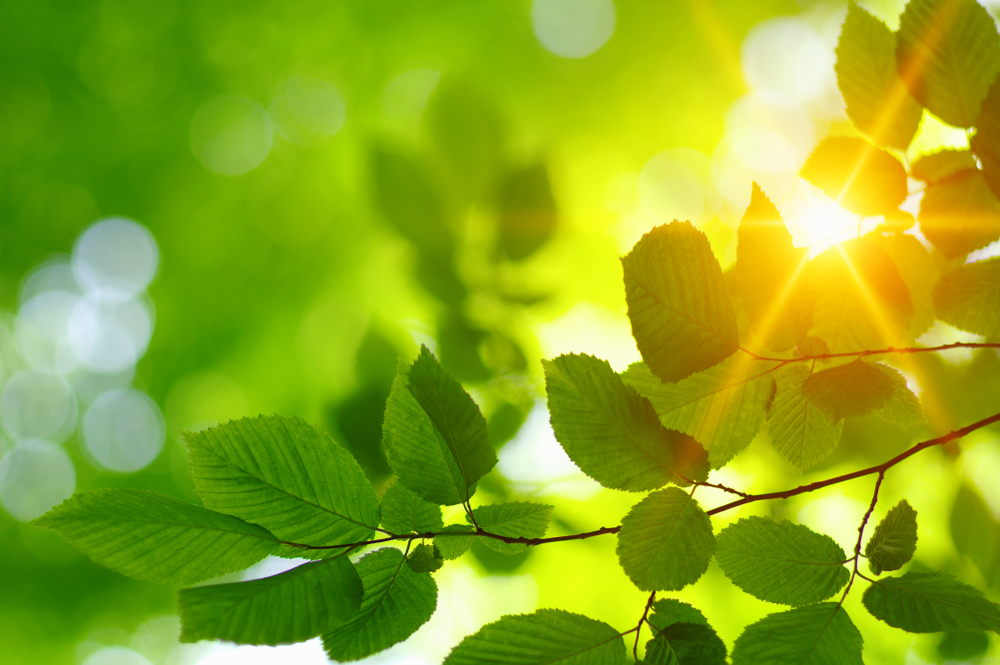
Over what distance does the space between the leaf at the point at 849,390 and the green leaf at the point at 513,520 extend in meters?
0.16

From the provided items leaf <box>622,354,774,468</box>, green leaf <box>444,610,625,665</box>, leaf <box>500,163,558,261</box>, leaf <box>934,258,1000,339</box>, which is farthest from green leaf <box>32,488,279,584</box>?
leaf <box>500,163,558,261</box>

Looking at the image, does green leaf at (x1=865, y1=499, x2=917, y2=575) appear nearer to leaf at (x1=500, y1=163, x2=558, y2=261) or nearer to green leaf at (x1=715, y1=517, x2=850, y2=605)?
green leaf at (x1=715, y1=517, x2=850, y2=605)

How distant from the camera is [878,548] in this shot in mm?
287

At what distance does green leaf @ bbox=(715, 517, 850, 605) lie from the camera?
11.4 inches

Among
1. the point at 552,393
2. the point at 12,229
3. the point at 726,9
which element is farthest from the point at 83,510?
the point at 12,229

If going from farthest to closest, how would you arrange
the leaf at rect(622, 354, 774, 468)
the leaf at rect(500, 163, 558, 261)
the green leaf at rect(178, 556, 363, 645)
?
1. the leaf at rect(500, 163, 558, 261)
2. the leaf at rect(622, 354, 774, 468)
3. the green leaf at rect(178, 556, 363, 645)

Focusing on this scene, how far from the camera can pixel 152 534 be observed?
0.24 m

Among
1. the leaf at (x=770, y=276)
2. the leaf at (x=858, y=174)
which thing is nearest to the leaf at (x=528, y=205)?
the leaf at (x=858, y=174)

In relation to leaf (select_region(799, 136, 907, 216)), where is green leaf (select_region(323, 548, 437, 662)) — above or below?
below

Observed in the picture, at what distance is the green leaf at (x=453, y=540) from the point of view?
0.93 feet

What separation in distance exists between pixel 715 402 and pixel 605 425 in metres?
0.11

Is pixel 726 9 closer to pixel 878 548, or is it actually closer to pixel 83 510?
pixel 878 548

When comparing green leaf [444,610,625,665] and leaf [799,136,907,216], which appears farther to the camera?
leaf [799,136,907,216]

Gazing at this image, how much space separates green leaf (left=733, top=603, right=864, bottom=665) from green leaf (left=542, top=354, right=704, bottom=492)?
0.32ft
